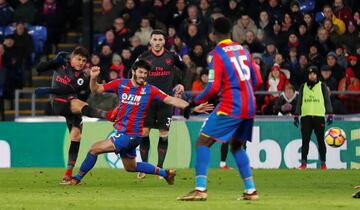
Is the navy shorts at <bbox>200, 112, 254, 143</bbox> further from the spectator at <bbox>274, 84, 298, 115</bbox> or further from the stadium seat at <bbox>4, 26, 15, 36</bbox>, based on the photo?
the stadium seat at <bbox>4, 26, 15, 36</bbox>

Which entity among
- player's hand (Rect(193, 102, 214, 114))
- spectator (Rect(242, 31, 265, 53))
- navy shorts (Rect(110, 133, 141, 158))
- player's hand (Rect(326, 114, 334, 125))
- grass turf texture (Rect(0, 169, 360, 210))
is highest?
spectator (Rect(242, 31, 265, 53))

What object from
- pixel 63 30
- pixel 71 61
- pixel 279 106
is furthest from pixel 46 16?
pixel 71 61

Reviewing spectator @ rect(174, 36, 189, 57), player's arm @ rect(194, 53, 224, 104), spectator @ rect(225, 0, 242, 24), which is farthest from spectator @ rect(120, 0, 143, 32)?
player's arm @ rect(194, 53, 224, 104)

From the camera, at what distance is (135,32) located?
2711 cm

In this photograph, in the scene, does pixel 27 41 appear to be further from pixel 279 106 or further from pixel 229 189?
pixel 229 189

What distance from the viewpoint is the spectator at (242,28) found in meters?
26.0

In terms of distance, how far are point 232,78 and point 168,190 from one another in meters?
2.86

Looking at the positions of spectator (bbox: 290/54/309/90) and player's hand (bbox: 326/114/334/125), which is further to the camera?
spectator (bbox: 290/54/309/90)

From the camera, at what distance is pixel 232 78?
13648mm

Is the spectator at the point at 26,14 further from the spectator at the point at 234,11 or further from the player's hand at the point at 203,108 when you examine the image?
the player's hand at the point at 203,108

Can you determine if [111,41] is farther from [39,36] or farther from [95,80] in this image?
[95,80]

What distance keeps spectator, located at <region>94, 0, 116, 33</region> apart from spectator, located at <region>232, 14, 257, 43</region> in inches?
149

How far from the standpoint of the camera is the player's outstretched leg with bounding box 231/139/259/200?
1365 centimetres

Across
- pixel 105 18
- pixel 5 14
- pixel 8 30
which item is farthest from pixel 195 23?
pixel 5 14
